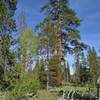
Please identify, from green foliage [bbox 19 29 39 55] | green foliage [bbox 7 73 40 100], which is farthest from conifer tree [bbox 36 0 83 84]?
green foliage [bbox 7 73 40 100]

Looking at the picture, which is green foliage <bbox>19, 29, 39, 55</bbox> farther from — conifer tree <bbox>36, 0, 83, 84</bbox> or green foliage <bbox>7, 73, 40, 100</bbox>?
green foliage <bbox>7, 73, 40, 100</bbox>

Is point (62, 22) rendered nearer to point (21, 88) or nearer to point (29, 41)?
point (29, 41)

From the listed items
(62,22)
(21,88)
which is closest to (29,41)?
(62,22)

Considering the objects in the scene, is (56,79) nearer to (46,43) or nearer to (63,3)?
(46,43)

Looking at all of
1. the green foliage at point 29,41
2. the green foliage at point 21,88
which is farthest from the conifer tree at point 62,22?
the green foliage at point 21,88

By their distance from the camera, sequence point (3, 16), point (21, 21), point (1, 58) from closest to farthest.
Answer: point (3, 16)
point (1, 58)
point (21, 21)

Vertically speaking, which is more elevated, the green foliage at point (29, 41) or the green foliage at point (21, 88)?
the green foliage at point (29, 41)

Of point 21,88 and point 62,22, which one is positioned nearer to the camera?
point 21,88

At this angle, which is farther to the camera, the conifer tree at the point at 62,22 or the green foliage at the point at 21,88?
the conifer tree at the point at 62,22

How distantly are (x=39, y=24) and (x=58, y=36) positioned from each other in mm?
4158

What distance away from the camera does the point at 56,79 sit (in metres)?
40.6

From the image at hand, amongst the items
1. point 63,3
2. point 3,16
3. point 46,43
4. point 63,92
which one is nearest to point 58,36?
point 46,43

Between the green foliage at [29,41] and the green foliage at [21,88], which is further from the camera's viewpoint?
the green foliage at [29,41]

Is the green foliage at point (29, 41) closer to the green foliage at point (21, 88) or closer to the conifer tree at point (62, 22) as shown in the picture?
the conifer tree at point (62, 22)
